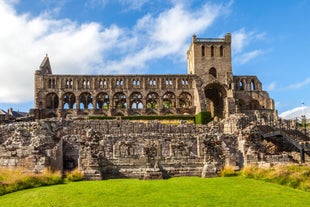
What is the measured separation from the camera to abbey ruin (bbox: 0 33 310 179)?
21.5 metres

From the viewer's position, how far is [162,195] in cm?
1446

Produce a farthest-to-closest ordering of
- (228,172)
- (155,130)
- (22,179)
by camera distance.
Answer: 1. (155,130)
2. (228,172)
3. (22,179)

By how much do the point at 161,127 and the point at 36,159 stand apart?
18885mm

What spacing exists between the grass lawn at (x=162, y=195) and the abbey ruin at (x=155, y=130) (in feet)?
13.1

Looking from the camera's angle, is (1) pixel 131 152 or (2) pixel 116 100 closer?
(1) pixel 131 152

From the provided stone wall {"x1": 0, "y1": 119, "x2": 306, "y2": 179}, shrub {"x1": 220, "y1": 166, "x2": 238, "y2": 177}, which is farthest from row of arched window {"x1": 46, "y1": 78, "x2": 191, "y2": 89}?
shrub {"x1": 220, "y1": 166, "x2": 238, "y2": 177}

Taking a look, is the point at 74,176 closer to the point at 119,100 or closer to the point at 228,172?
the point at 228,172

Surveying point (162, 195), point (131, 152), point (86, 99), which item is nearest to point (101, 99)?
point (86, 99)

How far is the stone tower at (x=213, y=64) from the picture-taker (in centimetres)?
6594

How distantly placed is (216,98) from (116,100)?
18.5 meters

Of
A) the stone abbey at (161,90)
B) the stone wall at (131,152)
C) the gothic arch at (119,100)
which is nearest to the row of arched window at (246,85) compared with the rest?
the stone abbey at (161,90)

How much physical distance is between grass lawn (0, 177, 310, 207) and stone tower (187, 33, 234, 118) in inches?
1931

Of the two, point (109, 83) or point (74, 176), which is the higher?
point (109, 83)

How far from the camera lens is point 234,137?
27125 mm
